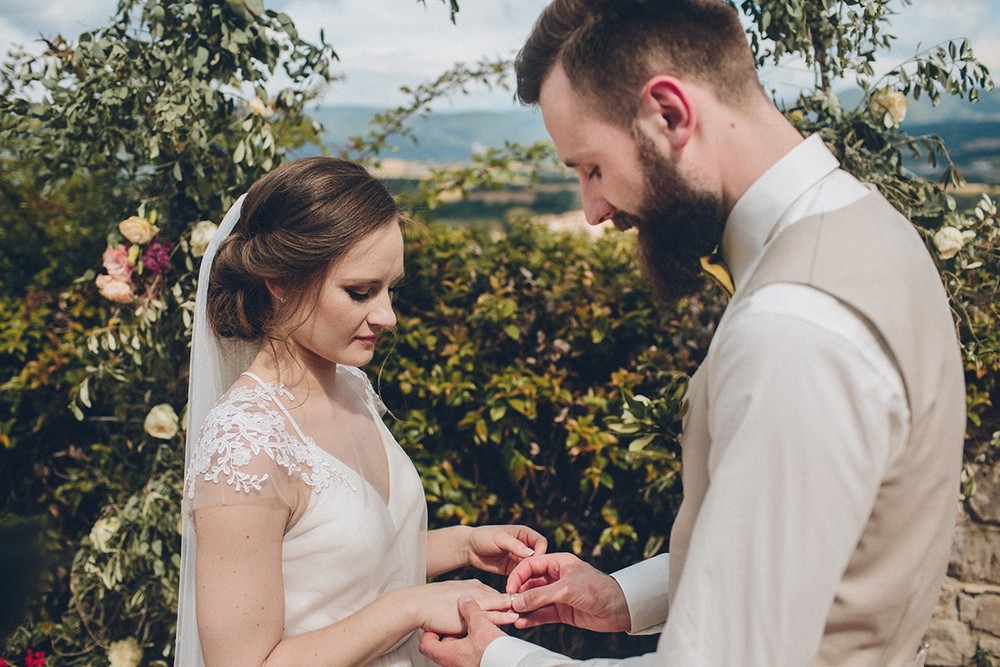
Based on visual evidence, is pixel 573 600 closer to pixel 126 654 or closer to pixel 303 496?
pixel 303 496

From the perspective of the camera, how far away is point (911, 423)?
1300mm

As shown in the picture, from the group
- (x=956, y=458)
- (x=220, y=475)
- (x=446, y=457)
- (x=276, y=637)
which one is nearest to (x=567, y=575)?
(x=276, y=637)

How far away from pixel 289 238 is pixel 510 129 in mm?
2282

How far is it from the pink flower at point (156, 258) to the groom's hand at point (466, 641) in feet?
6.58

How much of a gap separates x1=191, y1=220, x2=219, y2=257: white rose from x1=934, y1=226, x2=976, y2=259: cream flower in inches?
103

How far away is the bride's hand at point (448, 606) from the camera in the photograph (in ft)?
6.48

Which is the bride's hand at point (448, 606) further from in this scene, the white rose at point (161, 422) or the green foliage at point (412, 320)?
the white rose at point (161, 422)

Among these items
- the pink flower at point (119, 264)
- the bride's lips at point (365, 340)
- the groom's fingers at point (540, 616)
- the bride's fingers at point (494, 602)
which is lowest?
the pink flower at point (119, 264)

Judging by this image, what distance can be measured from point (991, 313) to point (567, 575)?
236 centimetres

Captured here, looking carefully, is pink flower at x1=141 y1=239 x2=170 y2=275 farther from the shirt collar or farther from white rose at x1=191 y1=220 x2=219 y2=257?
the shirt collar

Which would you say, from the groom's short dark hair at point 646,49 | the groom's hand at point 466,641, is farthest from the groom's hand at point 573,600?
the groom's short dark hair at point 646,49

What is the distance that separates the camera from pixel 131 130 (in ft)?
11.2

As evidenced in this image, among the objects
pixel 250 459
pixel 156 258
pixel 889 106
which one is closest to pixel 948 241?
pixel 889 106

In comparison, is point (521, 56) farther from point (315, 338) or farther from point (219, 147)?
point (219, 147)
